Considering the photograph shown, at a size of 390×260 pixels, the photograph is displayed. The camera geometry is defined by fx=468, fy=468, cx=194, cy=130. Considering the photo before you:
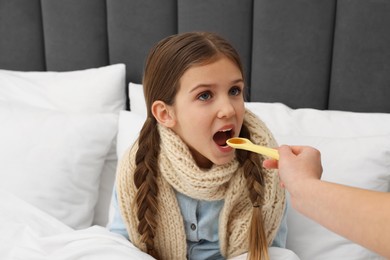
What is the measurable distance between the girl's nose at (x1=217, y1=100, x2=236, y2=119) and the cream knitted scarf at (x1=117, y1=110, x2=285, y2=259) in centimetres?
12

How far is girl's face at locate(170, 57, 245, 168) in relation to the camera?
0.94 metres

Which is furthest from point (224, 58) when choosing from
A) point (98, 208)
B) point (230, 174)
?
point (98, 208)

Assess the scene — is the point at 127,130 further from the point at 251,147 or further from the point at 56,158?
the point at 251,147

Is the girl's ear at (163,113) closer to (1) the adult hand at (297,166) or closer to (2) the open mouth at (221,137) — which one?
(2) the open mouth at (221,137)

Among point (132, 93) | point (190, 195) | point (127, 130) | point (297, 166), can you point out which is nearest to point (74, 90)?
point (132, 93)

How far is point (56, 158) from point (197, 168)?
516mm

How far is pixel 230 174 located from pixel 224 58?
0.25 meters

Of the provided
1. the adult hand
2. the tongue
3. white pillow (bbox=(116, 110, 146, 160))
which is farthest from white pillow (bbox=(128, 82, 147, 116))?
the adult hand

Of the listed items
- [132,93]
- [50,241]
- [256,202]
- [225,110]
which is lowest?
[50,241]

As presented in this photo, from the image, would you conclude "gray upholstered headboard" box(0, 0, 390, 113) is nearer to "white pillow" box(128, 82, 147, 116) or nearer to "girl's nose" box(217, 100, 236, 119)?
"white pillow" box(128, 82, 147, 116)

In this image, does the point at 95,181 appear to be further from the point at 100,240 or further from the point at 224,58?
the point at 224,58

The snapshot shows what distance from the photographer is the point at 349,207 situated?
0.68 metres

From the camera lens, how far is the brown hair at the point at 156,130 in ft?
3.15

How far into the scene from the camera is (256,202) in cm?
101
